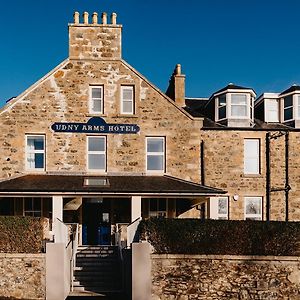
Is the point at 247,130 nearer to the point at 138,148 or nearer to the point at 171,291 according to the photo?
the point at 138,148

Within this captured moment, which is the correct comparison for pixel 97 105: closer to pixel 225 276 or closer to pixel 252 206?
pixel 252 206

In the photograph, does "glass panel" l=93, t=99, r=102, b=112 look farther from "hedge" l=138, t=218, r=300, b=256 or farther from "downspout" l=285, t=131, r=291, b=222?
"downspout" l=285, t=131, r=291, b=222

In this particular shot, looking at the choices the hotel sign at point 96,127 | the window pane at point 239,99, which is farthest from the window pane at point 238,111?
the hotel sign at point 96,127

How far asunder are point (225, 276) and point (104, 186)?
6.92 meters

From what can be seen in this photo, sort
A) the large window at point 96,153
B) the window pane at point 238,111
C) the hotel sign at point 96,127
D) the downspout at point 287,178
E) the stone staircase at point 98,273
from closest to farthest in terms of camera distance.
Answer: the stone staircase at point 98,273, the hotel sign at point 96,127, the large window at point 96,153, the downspout at point 287,178, the window pane at point 238,111

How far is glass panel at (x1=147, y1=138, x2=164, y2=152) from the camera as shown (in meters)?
23.7

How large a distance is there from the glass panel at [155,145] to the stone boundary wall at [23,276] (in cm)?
881

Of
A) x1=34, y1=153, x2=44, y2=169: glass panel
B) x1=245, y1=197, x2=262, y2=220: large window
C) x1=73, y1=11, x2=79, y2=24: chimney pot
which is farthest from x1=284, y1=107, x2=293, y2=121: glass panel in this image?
x1=34, y1=153, x2=44, y2=169: glass panel

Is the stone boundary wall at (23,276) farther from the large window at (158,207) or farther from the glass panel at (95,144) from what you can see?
the large window at (158,207)

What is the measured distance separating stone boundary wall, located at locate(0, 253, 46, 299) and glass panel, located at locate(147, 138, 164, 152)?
28.9 ft

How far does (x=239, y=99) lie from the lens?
25.3 meters

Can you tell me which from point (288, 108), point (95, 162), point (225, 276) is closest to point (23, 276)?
point (225, 276)

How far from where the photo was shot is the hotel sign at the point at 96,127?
2314 centimetres

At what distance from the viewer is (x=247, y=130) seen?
24.5m
